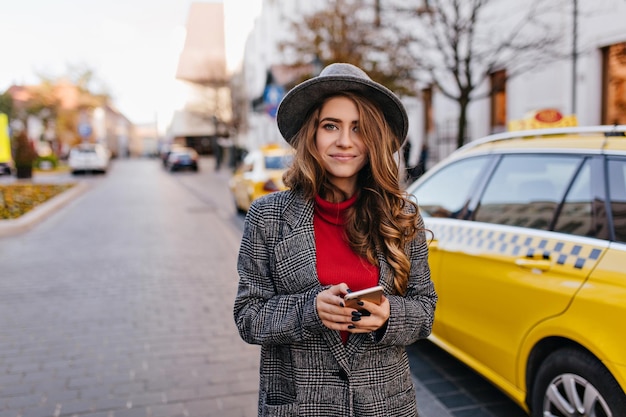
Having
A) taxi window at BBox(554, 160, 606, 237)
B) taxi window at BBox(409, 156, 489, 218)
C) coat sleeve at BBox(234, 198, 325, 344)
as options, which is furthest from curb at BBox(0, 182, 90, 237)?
coat sleeve at BBox(234, 198, 325, 344)

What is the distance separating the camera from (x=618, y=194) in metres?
2.97

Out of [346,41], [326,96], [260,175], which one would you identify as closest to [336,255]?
[326,96]

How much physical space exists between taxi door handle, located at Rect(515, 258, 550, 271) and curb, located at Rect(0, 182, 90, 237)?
10.6 metres

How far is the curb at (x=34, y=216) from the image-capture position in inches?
453

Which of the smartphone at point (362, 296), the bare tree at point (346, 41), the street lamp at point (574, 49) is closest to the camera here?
the smartphone at point (362, 296)

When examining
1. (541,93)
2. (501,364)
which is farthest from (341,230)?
(541,93)

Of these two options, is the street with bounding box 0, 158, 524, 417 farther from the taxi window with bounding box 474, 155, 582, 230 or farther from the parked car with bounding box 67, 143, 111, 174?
the parked car with bounding box 67, 143, 111, 174

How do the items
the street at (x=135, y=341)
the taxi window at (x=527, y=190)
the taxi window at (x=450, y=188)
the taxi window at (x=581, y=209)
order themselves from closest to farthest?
the taxi window at (x=581, y=209) < the taxi window at (x=527, y=190) < the street at (x=135, y=341) < the taxi window at (x=450, y=188)

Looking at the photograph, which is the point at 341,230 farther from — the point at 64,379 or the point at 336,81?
the point at 64,379

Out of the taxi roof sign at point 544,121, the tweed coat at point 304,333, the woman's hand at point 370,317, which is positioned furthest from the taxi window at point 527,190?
the woman's hand at point 370,317

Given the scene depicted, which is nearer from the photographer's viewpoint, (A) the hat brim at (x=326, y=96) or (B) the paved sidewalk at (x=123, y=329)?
(A) the hat brim at (x=326, y=96)

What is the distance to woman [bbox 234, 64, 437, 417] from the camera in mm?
1781

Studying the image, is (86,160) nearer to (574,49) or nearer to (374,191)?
(574,49)

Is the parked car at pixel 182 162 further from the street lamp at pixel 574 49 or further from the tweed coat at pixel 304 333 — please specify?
the tweed coat at pixel 304 333
